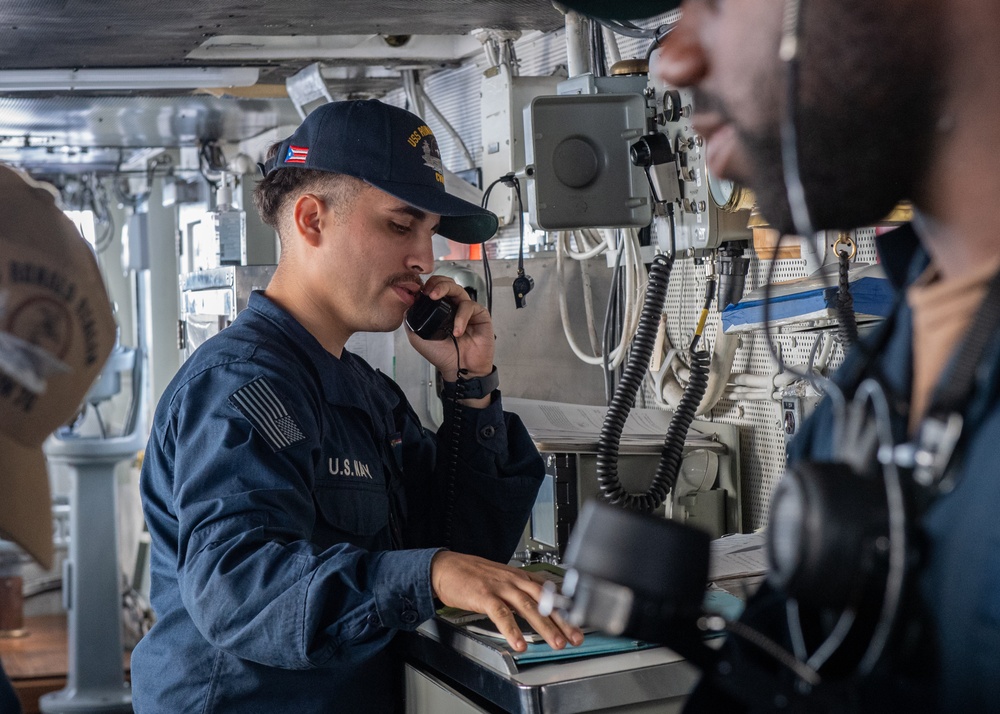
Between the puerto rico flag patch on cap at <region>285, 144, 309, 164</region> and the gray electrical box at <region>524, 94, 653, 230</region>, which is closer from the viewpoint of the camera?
the puerto rico flag patch on cap at <region>285, 144, 309, 164</region>

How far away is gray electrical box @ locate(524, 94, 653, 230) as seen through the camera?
2.15 metres

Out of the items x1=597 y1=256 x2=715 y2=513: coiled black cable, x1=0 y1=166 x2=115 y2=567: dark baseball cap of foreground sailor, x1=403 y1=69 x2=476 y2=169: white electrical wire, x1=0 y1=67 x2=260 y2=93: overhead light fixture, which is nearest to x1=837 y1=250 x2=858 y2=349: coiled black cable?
x1=597 y1=256 x2=715 y2=513: coiled black cable

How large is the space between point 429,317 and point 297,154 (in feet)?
1.38

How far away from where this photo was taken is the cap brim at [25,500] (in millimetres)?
728

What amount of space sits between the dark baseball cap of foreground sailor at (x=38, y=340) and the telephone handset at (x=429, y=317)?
1319 mm

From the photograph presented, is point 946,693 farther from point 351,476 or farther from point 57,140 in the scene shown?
point 57,140

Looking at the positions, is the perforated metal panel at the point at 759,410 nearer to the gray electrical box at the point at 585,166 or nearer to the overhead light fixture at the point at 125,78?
the gray electrical box at the point at 585,166

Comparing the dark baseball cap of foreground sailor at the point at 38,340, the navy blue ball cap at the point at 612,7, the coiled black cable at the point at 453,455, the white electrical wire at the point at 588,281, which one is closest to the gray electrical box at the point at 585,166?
the white electrical wire at the point at 588,281

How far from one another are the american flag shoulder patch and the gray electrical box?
0.82 m

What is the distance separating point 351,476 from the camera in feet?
5.70

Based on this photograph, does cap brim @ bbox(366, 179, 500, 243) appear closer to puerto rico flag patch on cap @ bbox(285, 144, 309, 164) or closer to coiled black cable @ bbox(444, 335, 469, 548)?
puerto rico flag patch on cap @ bbox(285, 144, 309, 164)

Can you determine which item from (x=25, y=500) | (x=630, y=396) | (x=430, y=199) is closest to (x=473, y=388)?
(x=630, y=396)

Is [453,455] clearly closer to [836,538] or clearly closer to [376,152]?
[376,152]

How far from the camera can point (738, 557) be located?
1826 mm
